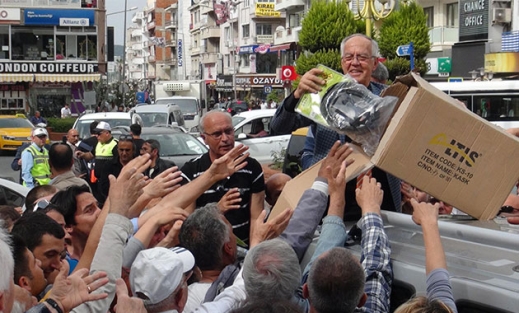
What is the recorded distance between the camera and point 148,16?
13888 cm

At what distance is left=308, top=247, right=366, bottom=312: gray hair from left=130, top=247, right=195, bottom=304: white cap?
593 mm

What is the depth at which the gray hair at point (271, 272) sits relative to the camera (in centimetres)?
326

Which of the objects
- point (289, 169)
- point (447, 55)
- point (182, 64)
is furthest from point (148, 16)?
point (289, 169)

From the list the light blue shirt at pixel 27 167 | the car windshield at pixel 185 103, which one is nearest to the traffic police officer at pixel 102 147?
the light blue shirt at pixel 27 167

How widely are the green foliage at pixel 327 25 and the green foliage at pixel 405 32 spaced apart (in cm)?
158

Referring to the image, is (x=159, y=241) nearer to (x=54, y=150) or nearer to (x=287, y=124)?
(x=287, y=124)

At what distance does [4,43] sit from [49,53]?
9.88 ft

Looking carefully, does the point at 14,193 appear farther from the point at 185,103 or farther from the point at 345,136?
the point at 185,103

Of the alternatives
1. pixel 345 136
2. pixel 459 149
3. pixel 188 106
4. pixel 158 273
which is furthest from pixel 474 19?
pixel 158 273

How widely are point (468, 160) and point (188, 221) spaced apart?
1353 mm

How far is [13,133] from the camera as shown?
3039 centimetres

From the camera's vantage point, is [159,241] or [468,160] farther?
[159,241]

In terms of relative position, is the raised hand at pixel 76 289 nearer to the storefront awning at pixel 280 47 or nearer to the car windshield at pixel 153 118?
the car windshield at pixel 153 118

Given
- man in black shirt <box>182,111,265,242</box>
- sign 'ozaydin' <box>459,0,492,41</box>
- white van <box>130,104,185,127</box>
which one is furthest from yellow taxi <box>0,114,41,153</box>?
man in black shirt <box>182,111,265,242</box>
